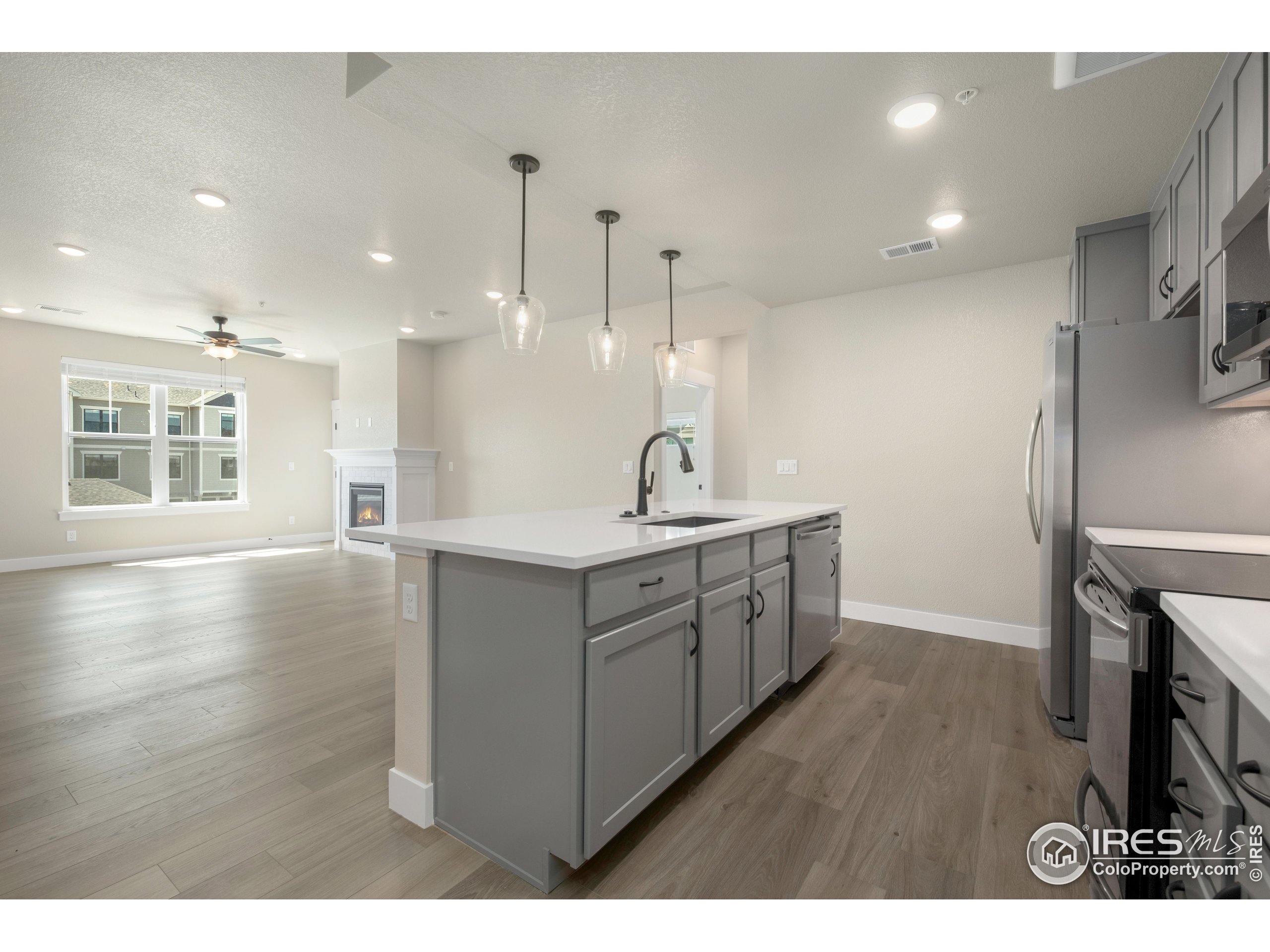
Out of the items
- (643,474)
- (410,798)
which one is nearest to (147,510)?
(410,798)

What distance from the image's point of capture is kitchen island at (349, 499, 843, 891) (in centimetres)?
143

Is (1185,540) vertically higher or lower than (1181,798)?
higher

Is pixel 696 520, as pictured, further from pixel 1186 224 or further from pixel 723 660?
pixel 1186 224

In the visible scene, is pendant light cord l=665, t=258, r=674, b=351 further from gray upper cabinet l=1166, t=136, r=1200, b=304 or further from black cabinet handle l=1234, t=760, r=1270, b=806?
black cabinet handle l=1234, t=760, r=1270, b=806

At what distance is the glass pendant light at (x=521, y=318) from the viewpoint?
2285 mm

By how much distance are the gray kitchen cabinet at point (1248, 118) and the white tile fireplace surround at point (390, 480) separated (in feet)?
21.9

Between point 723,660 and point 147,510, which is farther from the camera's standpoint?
point 147,510

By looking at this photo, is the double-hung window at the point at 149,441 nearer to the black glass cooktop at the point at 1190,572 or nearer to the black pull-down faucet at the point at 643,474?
the black pull-down faucet at the point at 643,474

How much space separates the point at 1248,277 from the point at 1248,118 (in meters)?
0.48

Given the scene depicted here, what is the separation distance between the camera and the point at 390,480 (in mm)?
6629

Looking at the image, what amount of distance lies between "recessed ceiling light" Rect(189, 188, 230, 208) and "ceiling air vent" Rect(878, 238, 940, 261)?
3.69 metres

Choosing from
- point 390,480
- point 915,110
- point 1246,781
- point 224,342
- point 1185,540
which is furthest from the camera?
point 390,480

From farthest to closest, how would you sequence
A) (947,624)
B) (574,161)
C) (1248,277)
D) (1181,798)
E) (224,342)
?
(224,342) < (947,624) < (574,161) < (1248,277) < (1181,798)

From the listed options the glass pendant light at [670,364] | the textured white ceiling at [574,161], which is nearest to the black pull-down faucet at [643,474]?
the glass pendant light at [670,364]
